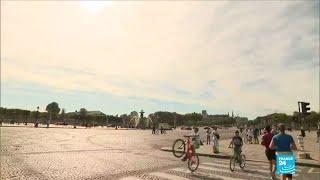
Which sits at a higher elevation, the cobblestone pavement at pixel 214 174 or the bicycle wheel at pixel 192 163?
the bicycle wheel at pixel 192 163

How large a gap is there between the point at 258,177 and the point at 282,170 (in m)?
4.43

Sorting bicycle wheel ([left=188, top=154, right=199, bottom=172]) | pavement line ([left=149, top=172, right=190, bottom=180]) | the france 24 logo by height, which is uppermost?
the france 24 logo

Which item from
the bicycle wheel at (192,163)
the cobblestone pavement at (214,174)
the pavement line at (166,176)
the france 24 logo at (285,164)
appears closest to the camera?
the france 24 logo at (285,164)

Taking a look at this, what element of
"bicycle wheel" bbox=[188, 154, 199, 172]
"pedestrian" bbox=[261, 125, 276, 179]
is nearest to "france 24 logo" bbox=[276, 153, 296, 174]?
"pedestrian" bbox=[261, 125, 276, 179]

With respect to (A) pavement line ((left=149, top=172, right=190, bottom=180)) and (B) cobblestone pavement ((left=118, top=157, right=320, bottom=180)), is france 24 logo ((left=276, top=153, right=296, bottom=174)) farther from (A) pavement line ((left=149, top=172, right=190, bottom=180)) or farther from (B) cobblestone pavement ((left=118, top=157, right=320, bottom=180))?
(A) pavement line ((left=149, top=172, right=190, bottom=180))

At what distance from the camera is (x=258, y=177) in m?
13.6

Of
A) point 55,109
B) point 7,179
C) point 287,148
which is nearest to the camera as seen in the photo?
point 287,148

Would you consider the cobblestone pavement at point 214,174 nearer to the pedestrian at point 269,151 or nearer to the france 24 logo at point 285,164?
the pedestrian at point 269,151

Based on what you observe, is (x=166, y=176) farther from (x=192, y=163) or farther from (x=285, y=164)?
(x=285, y=164)

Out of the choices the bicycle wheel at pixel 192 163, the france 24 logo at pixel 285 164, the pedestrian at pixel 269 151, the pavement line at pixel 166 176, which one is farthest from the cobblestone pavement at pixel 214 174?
the france 24 logo at pixel 285 164

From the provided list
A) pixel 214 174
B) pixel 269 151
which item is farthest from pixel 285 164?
pixel 214 174

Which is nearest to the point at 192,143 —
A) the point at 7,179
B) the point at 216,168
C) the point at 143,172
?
the point at 216,168

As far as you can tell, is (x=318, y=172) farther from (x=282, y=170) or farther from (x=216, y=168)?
(x=282, y=170)

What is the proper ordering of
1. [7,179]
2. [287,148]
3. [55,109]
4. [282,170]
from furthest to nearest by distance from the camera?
1. [55,109]
2. [7,179]
3. [287,148]
4. [282,170]
